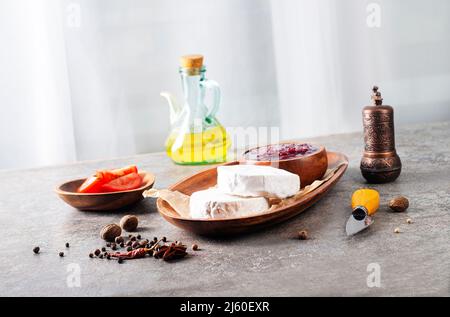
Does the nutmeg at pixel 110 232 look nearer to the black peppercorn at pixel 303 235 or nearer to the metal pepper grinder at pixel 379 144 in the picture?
the black peppercorn at pixel 303 235

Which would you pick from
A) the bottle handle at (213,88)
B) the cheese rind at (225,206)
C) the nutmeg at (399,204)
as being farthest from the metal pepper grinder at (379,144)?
the bottle handle at (213,88)

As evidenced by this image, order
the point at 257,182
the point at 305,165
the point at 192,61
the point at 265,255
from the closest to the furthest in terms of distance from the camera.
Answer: the point at 265,255
the point at 257,182
the point at 305,165
the point at 192,61

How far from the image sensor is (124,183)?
174 centimetres

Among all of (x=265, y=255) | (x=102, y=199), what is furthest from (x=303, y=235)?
(x=102, y=199)

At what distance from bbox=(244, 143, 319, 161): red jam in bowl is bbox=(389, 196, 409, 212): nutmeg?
26 cm

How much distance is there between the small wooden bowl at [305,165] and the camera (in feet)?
5.34

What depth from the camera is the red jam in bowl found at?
5.45 ft

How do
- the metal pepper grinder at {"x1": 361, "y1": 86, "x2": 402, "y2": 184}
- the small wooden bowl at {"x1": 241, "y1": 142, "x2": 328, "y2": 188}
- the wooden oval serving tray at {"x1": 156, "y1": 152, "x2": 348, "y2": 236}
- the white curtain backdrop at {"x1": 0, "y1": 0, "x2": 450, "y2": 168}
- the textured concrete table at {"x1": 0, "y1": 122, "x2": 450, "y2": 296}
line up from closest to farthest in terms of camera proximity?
the textured concrete table at {"x1": 0, "y1": 122, "x2": 450, "y2": 296} < the wooden oval serving tray at {"x1": 156, "y1": 152, "x2": 348, "y2": 236} < the small wooden bowl at {"x1": 241, "y1": 142, "x2": 328, "y2": 188} < the metal pepper grinder at {"x1": 361, "y1": 86, "x2": 402, "y2": 184} < the white curtain backdrop at {"x1": 0, "y1": 0, "x2": 450, "y2": 168}

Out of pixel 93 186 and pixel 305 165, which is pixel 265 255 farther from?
pixel 93 186

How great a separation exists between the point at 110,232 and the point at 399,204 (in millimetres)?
607

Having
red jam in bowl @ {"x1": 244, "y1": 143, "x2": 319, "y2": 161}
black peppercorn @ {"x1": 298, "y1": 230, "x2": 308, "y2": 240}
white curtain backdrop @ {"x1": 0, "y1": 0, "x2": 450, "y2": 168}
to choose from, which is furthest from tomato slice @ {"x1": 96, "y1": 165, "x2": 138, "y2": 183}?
white curtain backdrop @ {"x1": 0, "y1": 0, "x2": 450, "y2": 168}

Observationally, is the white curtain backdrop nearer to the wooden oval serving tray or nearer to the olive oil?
the olive oil
